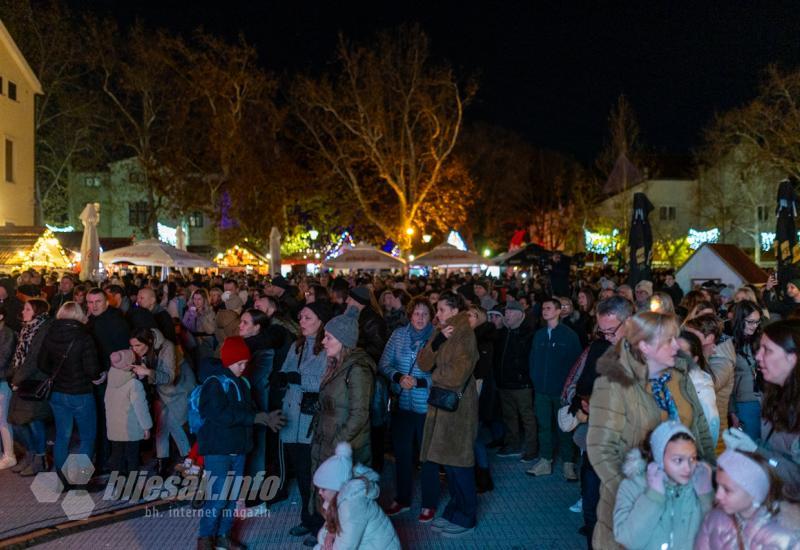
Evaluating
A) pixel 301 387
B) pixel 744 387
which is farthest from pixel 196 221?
pixel 744 387

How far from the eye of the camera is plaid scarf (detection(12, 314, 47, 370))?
24.7 feet

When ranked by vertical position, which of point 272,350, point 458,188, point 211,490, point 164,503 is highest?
point 458,188

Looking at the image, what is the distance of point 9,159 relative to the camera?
29625mm

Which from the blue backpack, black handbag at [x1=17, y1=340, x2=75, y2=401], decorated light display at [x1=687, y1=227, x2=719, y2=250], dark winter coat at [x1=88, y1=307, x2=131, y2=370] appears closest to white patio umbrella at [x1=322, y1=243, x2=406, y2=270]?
dark winter coat at [x1=88, y1=307, x2=131, y2=370]

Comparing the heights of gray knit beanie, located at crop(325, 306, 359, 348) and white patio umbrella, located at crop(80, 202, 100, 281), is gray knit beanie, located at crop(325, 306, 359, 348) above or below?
below

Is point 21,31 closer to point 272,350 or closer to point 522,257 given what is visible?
point 522,257

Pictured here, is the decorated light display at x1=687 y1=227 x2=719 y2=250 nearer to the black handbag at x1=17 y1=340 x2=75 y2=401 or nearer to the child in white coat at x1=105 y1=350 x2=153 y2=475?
the child in white coat at x1=105 y1=350 x2=153 y2=475

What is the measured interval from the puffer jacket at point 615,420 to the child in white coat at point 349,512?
1.23 meters

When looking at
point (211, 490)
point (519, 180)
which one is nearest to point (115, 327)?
point (211, 490)

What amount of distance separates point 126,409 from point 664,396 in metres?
5.24

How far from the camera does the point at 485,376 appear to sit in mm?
7836

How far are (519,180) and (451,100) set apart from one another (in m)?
23.9

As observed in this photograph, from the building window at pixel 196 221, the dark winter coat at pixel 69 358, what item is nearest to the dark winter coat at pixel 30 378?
the dark winter coat at pixel 69 358

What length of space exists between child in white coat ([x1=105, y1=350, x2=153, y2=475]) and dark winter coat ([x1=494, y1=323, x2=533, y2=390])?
12.6 feet
